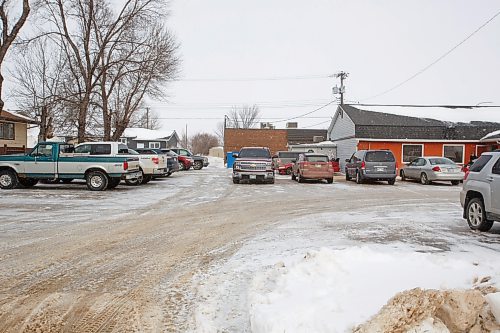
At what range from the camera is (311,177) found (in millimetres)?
22531

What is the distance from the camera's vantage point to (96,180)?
57.1 feet

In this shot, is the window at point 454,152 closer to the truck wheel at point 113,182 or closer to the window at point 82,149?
the truck wheel at point 113,182

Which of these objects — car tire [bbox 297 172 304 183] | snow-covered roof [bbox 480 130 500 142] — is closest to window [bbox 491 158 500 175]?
car tire [bbox 297 172 304 183]

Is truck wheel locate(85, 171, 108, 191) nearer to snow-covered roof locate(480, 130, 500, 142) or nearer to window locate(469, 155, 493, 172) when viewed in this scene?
window locate(469, 155, 493, 172)

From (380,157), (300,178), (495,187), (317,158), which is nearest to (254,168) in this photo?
(300,178)

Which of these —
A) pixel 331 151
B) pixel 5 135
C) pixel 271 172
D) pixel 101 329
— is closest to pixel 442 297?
pixel 101 329

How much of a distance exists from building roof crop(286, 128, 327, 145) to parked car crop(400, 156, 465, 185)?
111 feet

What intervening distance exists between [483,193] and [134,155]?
1426 cm

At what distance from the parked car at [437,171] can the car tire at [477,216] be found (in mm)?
13821

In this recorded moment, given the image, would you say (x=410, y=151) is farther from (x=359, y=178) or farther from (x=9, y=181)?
(x=9, y=181)

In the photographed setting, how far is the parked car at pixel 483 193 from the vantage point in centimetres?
841

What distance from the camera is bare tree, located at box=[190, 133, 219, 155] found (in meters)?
108

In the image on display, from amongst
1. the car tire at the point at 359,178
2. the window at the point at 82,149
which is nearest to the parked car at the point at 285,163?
the car tire at the point at 359,178

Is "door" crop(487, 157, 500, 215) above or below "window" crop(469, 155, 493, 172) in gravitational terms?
below
